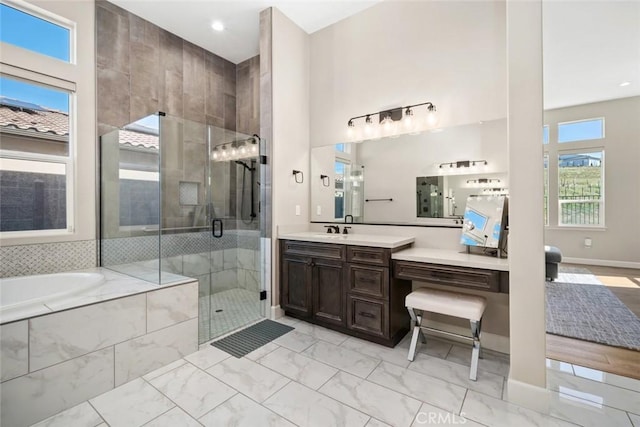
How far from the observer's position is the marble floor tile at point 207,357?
7.21 feet

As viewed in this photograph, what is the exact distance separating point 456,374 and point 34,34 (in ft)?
15.1

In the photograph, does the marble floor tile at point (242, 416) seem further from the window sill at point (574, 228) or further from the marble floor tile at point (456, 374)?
the window sill at point (574, 228)

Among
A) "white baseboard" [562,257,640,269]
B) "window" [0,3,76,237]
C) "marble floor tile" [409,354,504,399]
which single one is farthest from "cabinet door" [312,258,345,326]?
"white baseboard" [562,257,640,269]

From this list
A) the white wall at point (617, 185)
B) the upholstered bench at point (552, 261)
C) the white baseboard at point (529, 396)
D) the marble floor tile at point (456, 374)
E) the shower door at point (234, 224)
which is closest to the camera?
the white baseboard at point (529, 396)

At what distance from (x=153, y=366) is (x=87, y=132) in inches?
93.3

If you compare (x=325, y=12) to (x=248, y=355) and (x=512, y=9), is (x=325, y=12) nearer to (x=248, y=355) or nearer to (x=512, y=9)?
(x=512, y=9)

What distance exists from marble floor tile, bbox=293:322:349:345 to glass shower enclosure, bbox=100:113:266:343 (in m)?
0.55

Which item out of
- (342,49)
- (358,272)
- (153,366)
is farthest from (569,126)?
(153,366)

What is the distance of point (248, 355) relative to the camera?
233 centimetres

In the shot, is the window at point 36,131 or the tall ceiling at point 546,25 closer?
the window at point 36,131

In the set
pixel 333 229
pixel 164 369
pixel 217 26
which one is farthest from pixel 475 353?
pixel 217 26

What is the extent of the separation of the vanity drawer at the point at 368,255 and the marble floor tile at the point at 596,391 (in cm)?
138

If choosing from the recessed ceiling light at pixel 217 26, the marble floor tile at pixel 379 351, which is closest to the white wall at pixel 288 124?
the recessed ceiling light at pixel 217 26

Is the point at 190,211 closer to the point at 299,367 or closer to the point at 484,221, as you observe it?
the point at 299,367
